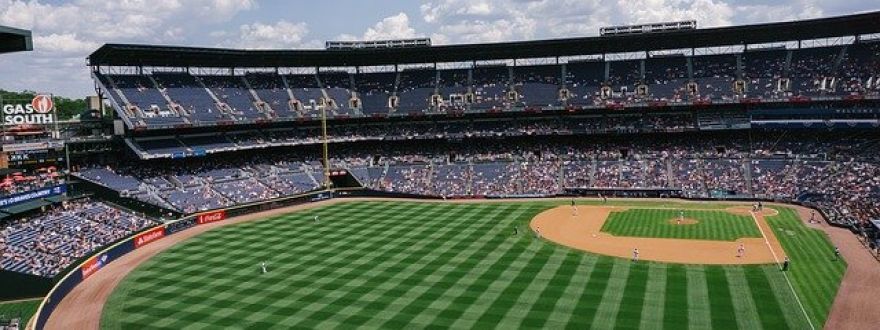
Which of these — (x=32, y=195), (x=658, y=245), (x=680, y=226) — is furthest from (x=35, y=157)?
(x=680, y=226)

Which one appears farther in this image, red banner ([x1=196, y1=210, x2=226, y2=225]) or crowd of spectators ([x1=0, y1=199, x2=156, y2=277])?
red banner ([x1=196, y1=210, x2=226, y2=225])

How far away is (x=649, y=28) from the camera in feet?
249

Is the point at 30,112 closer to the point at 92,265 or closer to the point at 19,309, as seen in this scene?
the point at 92,265

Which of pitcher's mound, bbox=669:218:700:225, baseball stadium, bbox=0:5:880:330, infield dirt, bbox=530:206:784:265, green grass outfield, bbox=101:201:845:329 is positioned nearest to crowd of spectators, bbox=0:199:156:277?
baseball stadium, bbox=0:5:880:330

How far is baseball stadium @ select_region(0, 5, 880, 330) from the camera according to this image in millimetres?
32250

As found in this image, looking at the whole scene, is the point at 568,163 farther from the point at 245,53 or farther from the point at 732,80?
the point at 245,53

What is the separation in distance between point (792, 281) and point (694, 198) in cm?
3214

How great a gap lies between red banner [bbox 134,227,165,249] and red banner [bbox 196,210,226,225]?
18.5 feet

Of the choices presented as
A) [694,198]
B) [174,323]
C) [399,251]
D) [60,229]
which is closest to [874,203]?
[694,198]

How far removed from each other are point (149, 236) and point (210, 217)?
29.8 ft

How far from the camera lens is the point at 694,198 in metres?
65.2

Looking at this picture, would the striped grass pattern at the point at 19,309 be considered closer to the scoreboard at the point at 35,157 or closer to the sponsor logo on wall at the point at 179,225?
the sponsor logo on wall at the point at 179,225

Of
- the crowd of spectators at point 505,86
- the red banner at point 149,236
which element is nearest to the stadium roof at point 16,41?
the red banner at point 149,236

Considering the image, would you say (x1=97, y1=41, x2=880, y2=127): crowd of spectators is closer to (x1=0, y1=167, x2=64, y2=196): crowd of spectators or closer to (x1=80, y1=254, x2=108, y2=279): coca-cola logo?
(x1=0, y1=167, x2=64, y2=196): crowd of spectators
